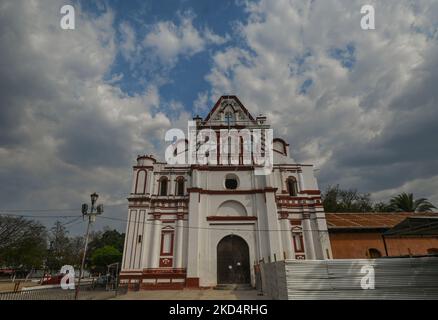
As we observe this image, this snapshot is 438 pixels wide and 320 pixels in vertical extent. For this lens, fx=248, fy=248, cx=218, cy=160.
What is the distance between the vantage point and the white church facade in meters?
19.2

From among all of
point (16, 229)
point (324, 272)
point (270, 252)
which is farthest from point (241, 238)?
point (16, 229)

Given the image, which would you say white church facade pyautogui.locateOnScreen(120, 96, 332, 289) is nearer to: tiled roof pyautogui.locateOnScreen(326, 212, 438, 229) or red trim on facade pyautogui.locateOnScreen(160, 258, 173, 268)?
red trim on facade pyautogui.locateOnScreen(160, 258, 173, 268)

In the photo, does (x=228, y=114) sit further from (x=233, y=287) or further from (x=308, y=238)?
(x=233, y=287)

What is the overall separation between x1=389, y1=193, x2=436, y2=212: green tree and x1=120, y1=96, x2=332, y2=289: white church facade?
766 inches

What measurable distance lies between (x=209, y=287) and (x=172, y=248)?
4.12 metres

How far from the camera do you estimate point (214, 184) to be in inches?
881

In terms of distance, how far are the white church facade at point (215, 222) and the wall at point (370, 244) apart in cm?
146

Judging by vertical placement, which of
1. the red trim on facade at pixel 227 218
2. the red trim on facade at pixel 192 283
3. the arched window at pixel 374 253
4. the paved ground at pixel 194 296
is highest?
the red trim on facade at pixel 227 218

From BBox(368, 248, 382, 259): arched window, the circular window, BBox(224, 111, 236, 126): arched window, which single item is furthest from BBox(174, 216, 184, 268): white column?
BBox(368, 248, 382, 259): arched window

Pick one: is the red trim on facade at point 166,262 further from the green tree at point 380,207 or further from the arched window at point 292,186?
the green tree at point 380,207

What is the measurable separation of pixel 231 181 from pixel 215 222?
4314 millimetres

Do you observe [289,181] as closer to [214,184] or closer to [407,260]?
[214,184]

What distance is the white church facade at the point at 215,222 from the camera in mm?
19234

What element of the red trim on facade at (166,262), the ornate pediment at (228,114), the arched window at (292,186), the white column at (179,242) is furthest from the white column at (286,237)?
the ornate pediment at (228,114)
